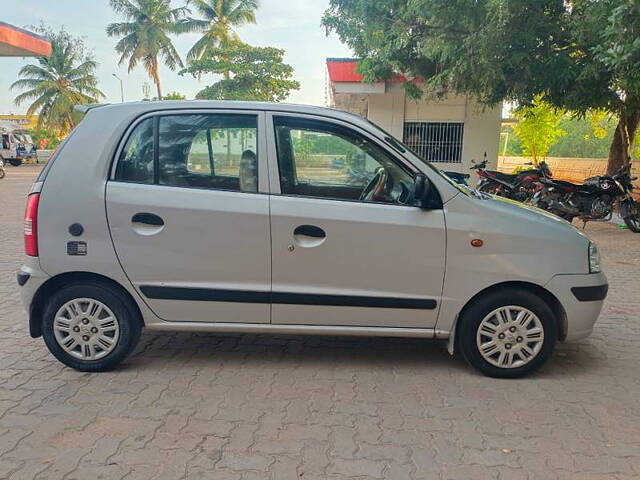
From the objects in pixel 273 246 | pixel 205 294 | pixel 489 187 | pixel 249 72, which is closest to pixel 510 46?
pixel 489 187

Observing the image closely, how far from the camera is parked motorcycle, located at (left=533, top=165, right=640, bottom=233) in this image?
378 inches

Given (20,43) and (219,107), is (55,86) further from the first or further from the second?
(219,107)

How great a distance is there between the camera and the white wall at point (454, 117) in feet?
45.5

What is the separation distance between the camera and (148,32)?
3042cm

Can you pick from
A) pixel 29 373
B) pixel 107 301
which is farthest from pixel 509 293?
pixel 29 373

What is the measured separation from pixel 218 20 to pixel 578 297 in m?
29.3

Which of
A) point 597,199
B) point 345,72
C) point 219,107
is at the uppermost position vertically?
point 345,72

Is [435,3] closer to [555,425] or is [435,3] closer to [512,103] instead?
[512,103]

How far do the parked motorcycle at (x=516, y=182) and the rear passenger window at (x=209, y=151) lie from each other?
8561mm

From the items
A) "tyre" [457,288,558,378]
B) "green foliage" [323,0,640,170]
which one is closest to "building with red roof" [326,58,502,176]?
"green foliage" [323,0,640,170]

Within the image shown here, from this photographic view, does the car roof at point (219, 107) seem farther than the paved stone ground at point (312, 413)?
Yes

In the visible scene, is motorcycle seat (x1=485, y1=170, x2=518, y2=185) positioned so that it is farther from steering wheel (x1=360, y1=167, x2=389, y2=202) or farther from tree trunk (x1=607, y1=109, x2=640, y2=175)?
steering wheel (x1=360, y1=167, x2=389, y2=202)

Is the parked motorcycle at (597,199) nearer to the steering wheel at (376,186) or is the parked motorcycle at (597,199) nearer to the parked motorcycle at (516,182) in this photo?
the parked motorcycle at (516,182)

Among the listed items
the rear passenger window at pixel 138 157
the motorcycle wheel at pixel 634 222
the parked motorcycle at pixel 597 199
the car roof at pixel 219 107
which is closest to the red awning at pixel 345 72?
the parked motorcycle at pixel 597 199
